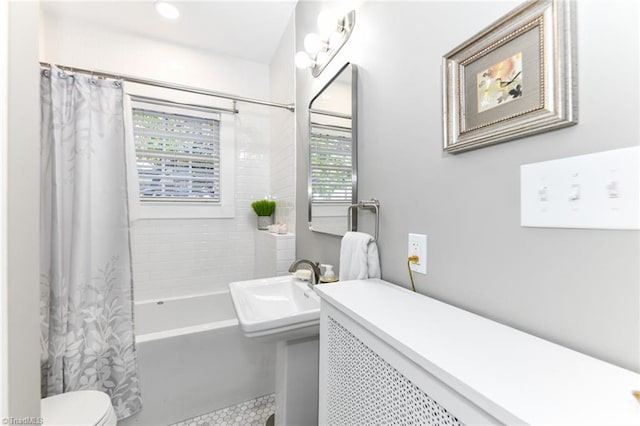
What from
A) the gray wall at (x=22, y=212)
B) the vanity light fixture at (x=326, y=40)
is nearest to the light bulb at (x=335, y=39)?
the vanity light fixture at (x=326, y=40)

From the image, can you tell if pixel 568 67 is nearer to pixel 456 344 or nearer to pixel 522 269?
pixel 522 269

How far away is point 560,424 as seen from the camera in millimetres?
305

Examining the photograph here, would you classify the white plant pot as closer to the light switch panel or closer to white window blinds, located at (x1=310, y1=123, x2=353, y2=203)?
white window blinds, located at (x1=310, y1=123, x2=353, y2=203)

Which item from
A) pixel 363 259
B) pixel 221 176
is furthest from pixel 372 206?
pixel 221 176

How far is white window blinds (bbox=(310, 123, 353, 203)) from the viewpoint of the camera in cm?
126

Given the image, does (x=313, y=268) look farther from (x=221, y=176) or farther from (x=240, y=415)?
(x=221, y=176)

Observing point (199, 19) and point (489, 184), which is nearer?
point (489, 184)

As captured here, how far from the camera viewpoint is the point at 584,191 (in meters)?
0.47

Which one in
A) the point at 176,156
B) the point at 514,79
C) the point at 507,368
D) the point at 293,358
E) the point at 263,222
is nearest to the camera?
the point at 507,368

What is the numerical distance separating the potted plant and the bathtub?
991mm

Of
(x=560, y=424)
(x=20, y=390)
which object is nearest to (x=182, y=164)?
(x=20, y=390)

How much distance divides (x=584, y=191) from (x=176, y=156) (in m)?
2.59

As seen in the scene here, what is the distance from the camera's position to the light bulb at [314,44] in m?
1.47

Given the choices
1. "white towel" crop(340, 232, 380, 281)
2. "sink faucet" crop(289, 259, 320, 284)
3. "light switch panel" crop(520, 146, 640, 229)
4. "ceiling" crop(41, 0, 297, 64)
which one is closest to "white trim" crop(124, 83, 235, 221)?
"ceiling" crop(41, 0, 297, 64)
